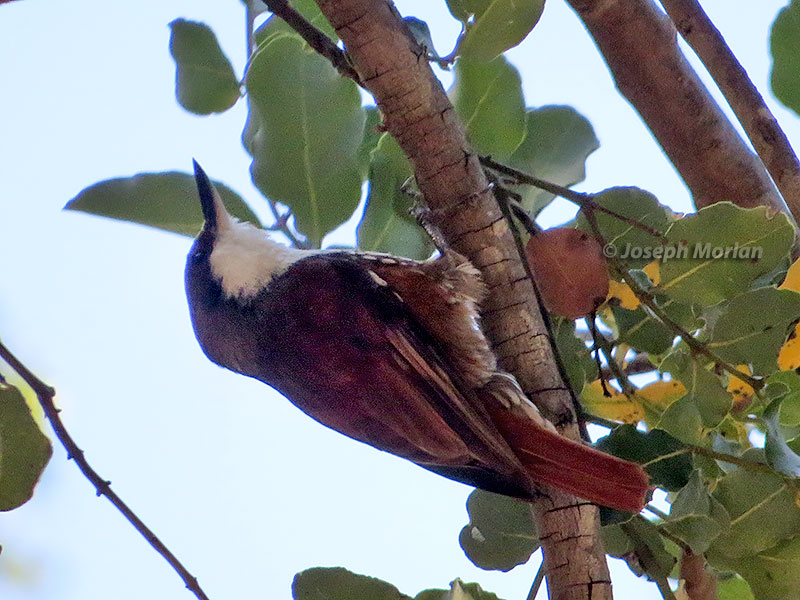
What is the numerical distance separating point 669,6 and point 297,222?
2.00 ft

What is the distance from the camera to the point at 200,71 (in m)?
1.27

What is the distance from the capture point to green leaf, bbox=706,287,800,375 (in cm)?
106

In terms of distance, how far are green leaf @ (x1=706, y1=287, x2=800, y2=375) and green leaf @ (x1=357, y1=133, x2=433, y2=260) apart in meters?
0.43

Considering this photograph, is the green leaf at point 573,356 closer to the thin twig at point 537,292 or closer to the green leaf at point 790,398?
the thin twig at point 537,292

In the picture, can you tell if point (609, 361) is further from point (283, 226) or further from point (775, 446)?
point (283, 226)

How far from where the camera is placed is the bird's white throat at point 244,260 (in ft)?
4.57

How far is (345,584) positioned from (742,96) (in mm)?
834

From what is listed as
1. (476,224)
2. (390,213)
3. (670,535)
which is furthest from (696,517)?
(390,213)

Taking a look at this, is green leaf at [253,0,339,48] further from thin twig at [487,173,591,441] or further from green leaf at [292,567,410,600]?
green leaf at [292,567,410,600]

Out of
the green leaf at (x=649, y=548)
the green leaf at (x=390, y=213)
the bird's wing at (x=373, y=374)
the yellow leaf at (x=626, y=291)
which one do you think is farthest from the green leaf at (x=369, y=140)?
the green leaf at (x=649, y=548)

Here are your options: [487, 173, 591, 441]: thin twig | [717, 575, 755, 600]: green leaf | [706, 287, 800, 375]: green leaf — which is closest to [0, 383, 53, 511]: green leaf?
[487, 173, 591, 441]: thin twig

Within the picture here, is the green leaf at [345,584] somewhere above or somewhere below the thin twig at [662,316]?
below

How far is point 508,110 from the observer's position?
124cm

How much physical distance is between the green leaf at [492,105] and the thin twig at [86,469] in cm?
65
